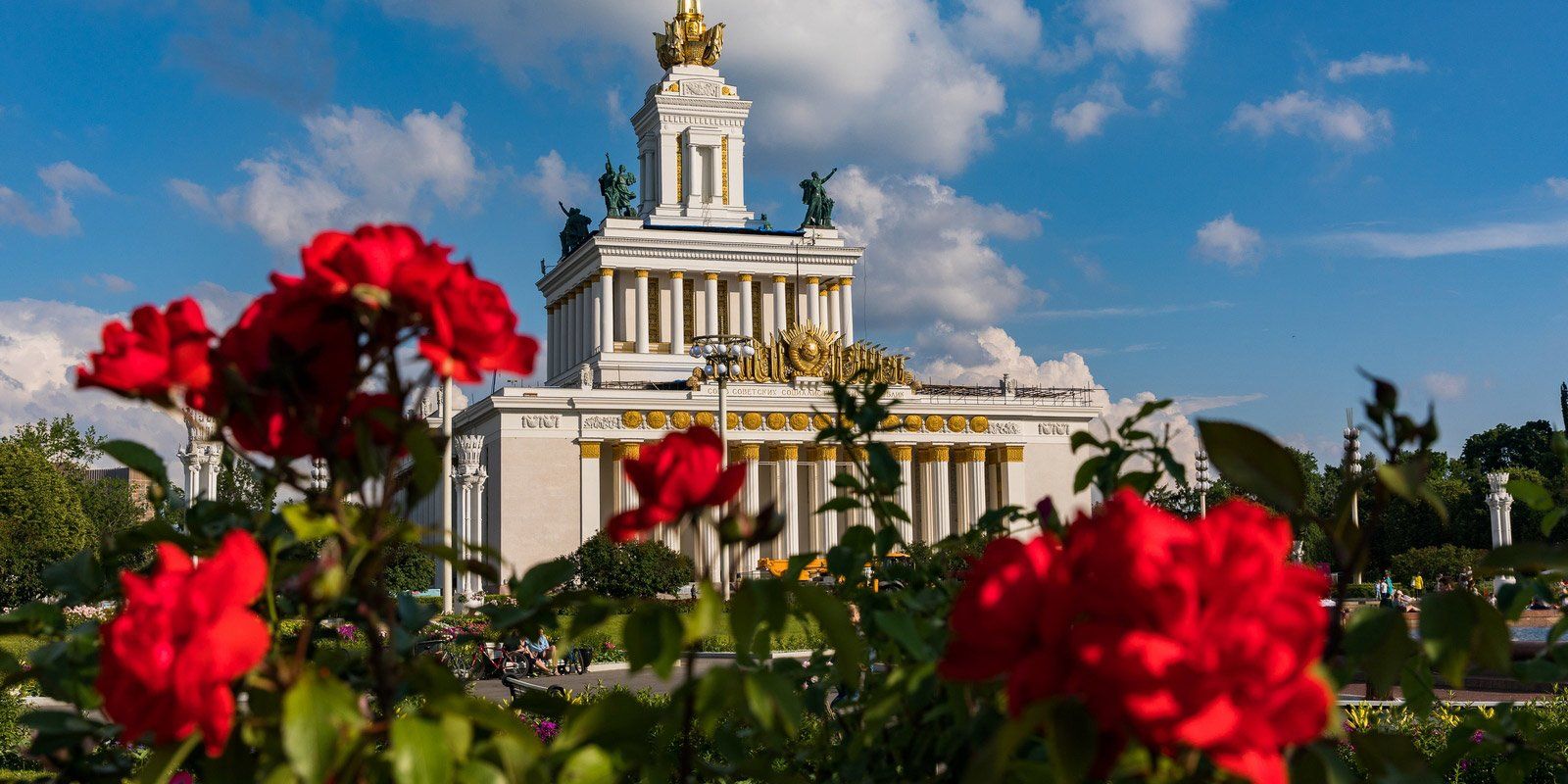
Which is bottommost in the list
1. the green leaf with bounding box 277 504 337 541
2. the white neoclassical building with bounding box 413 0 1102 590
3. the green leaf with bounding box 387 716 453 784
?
the green leaf with bounding box 387 716 453 784

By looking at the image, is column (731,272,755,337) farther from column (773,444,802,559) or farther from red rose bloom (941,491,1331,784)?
red rose bloom (941,491,1331,784)

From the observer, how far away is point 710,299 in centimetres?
5528

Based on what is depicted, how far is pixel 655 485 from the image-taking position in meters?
1.92

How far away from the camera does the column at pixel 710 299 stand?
5512cm

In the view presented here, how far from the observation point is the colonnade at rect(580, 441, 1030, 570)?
47.9 meters

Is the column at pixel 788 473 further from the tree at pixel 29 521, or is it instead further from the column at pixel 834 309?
the tree at pixel 29 521

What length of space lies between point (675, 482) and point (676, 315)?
2096 inches

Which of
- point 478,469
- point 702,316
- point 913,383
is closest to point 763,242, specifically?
point 702,316

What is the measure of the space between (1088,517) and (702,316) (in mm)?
54078

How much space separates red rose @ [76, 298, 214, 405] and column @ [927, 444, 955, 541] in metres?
49.4

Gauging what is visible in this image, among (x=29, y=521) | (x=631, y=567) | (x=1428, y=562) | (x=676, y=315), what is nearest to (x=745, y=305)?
(x=676, y=315)

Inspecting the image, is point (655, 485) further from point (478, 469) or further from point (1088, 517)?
point (478, 469)

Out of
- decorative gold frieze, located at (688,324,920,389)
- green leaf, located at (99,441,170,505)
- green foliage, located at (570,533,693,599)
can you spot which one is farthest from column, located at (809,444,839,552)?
green leaf, located at (99,441,170,505)

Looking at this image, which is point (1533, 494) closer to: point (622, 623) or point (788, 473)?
point (622, 623)
